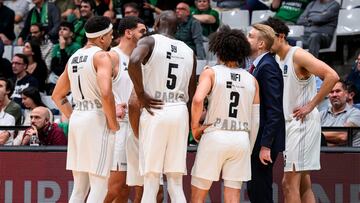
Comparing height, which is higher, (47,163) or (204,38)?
(204,38)

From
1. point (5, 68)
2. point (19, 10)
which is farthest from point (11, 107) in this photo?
point (19, 10)

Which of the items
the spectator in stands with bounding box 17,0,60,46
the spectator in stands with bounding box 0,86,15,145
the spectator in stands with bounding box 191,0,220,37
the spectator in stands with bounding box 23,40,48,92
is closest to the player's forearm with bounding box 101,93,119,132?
the spectator in stands with bounding box 0,86,15,145

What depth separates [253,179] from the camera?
10.5 metres

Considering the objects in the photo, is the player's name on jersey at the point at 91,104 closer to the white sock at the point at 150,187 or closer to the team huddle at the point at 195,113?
the team huddle at the point at 195,113

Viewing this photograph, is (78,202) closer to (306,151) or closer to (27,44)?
(306,151)

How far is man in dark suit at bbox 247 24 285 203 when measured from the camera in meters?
10.4

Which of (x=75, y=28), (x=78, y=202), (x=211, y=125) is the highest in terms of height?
(x=75, y=28)

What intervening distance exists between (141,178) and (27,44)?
6.67m

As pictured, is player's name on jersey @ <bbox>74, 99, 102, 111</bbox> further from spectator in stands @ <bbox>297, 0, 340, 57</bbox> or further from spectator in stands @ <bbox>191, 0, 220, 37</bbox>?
spectator in stands @ <bbox>191, 0, 220, 37</bbox>

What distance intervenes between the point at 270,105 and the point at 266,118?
0.15 metres

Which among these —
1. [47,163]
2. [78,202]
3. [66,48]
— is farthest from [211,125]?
[66,48]

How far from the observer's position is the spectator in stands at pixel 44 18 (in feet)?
59.6

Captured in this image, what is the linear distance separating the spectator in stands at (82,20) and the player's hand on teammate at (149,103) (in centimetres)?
695

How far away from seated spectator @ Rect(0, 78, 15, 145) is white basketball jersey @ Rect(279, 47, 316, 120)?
357 cm
